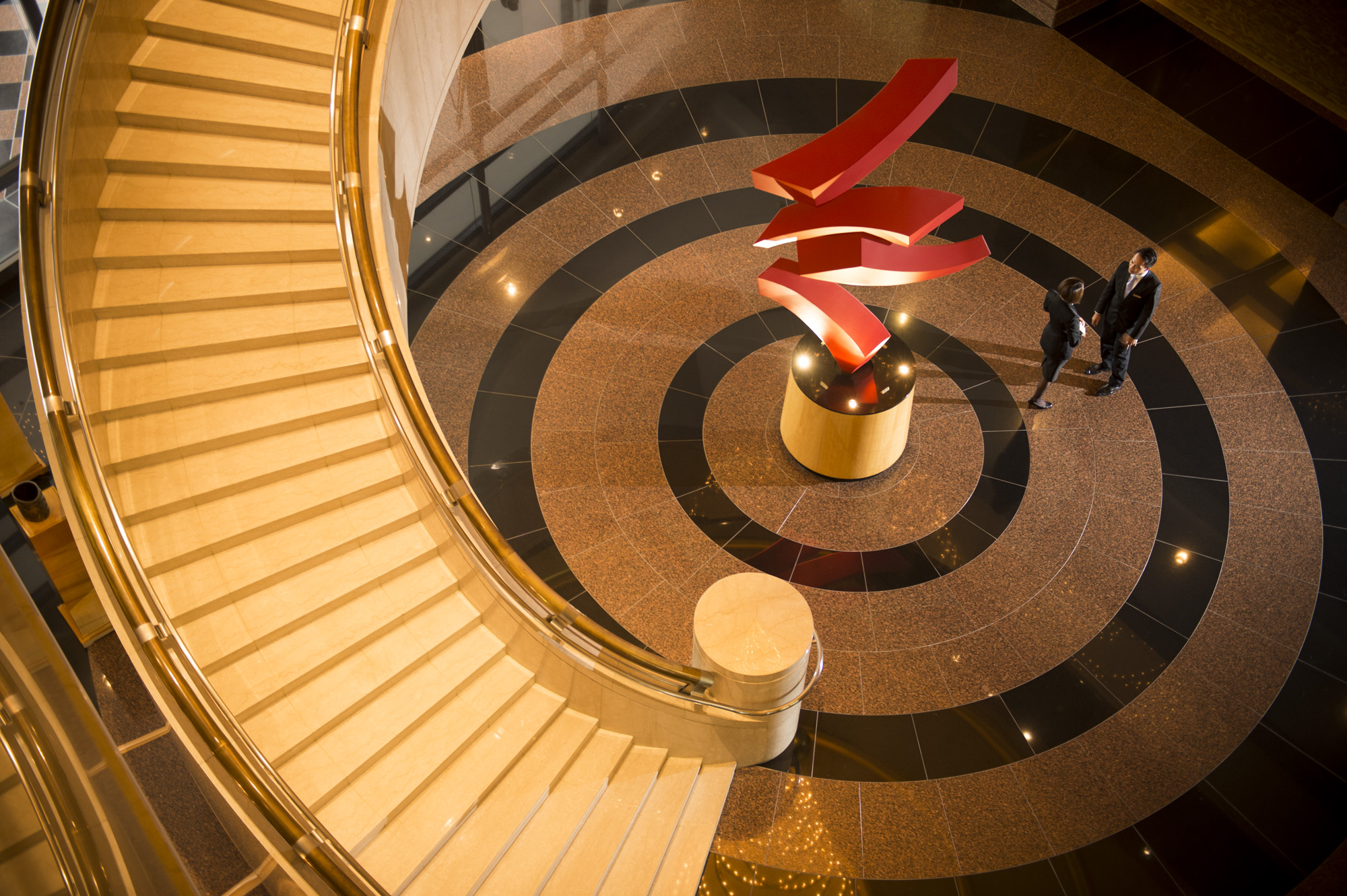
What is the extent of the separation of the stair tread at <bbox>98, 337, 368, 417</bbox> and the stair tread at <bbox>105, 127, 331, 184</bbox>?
159 centimetres

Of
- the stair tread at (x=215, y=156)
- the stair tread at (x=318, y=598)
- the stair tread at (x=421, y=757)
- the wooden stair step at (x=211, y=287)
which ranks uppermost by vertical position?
the stair tread at (x=215, y=156)

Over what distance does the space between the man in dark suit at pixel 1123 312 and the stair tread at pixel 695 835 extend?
5624mm

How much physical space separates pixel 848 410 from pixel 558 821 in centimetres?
424

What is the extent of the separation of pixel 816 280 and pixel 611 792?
4.65m

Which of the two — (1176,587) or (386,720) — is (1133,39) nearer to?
(1176,587)

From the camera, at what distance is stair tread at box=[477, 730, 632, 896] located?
17.9 ft

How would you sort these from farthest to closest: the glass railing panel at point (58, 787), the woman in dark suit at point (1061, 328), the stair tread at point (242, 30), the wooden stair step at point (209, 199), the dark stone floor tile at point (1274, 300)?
the dark stone floor tile at point (1274, 300) → the woman in dark suit at point (1061, 328) → the stair tread at point (242, 30) → the wooden stair step at point (209, 199) → the glass railing panel at point (58, 787)

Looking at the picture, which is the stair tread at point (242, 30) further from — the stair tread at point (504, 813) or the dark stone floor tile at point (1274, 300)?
the dark stone floor tile at point (1274, 300)

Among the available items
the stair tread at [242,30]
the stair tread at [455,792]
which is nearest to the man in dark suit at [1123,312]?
the stair tread at [455,792]

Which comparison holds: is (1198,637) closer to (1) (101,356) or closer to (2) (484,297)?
(2) (484,297)

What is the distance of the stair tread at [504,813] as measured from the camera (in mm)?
5266

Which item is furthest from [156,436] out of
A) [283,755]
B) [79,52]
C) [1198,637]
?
[1198,637]

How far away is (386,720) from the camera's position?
5.70 metres

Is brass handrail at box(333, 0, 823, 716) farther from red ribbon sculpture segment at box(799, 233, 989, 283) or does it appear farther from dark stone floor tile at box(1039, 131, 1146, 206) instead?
dark stone floor tile at box(1039, 131, 1146, 206)
